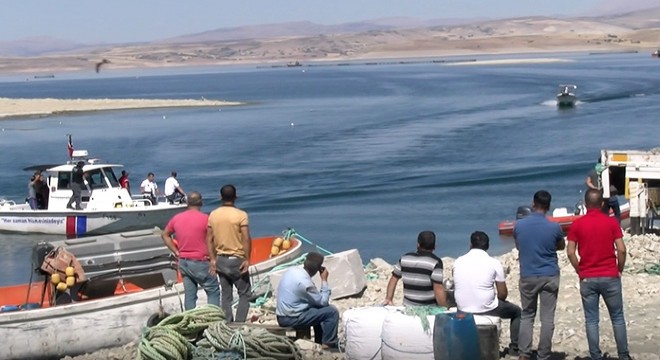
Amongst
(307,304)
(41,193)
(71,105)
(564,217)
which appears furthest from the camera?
(71,105)

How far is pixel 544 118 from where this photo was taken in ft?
204

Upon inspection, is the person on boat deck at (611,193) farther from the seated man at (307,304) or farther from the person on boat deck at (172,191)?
the person on boat deck at (172,191)

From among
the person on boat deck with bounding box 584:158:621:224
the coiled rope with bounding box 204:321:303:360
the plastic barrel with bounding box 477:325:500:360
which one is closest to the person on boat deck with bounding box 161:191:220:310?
the coiled rope with bounding box 204:321:303:360

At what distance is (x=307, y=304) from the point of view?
10891 mm

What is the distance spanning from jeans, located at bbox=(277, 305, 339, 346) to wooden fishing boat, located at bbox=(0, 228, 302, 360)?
58.7 inches

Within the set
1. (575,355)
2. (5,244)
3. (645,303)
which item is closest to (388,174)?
(5,244)

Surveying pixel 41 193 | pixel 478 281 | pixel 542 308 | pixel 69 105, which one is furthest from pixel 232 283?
pixel 69 105

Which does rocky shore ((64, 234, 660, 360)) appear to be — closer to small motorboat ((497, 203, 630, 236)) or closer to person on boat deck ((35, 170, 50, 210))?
small motorboat ((497, 203, 630, 236))

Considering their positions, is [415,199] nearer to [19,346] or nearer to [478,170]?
[478,170]

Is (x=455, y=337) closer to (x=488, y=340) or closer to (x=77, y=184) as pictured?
(x=488, y=340)

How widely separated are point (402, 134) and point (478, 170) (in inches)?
606

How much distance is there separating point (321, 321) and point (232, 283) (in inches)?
53.1

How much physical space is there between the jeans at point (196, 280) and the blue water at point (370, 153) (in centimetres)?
1205

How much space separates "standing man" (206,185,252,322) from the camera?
11.5 m
